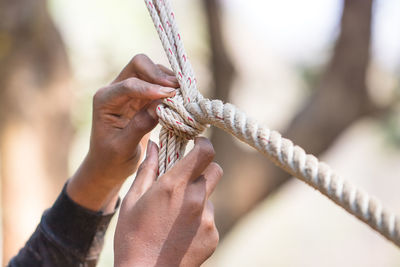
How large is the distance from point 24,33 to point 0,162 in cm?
36

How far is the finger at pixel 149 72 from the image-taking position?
62cm

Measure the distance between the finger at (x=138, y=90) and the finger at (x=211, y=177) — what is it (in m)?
0.11

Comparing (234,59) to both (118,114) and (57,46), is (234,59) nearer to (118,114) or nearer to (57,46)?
(57,46)

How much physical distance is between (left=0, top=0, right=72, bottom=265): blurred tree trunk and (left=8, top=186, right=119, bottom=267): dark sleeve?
52 centimetres

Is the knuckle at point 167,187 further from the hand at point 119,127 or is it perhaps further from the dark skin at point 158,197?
the hand at point 119,127

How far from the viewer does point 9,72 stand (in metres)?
1.30

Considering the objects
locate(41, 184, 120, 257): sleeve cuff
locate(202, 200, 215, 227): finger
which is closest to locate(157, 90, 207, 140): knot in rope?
locate(202, 200, 215, 227): finger

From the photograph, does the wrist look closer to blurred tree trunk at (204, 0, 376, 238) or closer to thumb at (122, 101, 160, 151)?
thumb at (122, 101, 160, 151)

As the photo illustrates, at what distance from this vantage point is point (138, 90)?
0.61 metres

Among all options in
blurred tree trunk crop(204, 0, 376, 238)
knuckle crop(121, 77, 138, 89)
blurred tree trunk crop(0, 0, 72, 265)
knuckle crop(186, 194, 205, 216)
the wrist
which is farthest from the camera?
blurred tree trunk crop(204, 0, 376, 238)

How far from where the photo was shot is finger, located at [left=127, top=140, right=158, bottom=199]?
1.74ft

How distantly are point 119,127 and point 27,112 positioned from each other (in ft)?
2.39

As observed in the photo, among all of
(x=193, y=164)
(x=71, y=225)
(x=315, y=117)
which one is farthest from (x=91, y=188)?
(x=315, y=117)

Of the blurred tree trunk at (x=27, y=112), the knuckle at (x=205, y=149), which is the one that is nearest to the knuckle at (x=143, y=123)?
the knuckle at (x=205, y=149)
